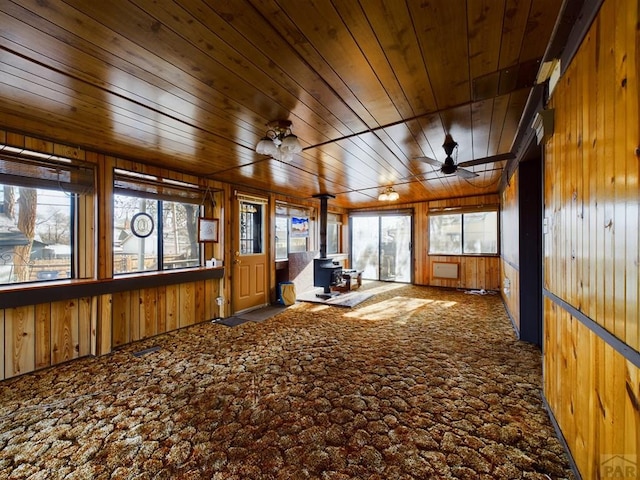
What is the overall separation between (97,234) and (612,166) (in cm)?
429

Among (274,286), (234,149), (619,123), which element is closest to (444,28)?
(619,123)

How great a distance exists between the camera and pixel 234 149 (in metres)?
3.12

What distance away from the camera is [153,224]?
153 inches

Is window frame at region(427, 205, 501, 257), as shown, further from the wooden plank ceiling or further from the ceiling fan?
the wooden plank ceiling

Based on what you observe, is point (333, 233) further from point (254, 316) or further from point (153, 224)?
point (153, 224)

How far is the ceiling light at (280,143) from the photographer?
2.35m

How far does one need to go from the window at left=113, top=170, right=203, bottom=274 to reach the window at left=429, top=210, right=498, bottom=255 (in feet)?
18.9

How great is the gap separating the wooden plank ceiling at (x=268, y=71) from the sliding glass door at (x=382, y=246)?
4.75 m

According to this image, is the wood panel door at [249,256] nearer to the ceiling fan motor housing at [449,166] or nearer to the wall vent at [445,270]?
the ceiling fan motor housing at [449,166]

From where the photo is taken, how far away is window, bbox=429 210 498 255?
6.42 metres

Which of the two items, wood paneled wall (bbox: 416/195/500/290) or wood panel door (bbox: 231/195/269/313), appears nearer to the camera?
wood panel door (bbox: 231/195/269/313)

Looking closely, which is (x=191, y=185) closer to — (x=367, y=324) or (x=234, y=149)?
(x=234, y=149)

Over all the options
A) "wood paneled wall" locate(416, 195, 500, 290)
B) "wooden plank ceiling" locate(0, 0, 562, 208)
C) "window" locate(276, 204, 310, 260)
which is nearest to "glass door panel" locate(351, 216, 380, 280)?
"wood paneled wall" locate(416, 195, 500, 290)

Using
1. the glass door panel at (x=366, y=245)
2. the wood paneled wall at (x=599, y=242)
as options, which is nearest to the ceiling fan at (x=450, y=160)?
the wood paneled wall at (x=599, y=242)
